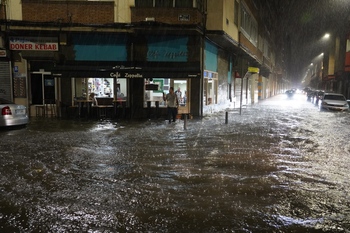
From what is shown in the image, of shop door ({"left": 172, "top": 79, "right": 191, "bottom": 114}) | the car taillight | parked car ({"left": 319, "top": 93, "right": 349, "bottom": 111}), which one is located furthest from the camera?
parked car ({"left": 319, "top": 93, "right": 349, "bottom": 111})

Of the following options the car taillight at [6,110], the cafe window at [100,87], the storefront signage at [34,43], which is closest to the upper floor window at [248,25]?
the cafe window at [100,87]

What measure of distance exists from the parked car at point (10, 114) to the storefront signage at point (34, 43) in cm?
502

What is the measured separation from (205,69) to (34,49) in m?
9.45

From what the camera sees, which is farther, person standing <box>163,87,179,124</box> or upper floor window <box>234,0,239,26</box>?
upper floor window <box>234,0,239,26</box>

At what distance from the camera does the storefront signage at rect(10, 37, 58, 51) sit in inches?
703

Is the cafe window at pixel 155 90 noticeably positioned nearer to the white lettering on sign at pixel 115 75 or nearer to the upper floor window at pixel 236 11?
the white lettering on sign at pixel 115 75

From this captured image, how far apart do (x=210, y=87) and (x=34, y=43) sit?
10950 mm

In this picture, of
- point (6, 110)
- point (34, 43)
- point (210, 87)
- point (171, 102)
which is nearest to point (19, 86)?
point (34, 43)

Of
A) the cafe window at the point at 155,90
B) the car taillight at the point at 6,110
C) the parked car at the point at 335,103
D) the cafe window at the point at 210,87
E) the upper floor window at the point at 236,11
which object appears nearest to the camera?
the car taillight at the point at 6,110

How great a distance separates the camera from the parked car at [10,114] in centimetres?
1341

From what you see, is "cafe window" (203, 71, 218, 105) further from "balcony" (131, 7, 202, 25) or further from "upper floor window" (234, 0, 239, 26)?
"upper floor window" (234, 0, 239, 26)

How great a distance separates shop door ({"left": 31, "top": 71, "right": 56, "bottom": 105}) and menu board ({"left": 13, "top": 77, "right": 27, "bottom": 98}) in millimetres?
514

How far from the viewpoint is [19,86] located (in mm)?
18688

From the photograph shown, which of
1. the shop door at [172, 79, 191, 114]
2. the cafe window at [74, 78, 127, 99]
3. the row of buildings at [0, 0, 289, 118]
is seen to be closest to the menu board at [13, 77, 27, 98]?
the row of buildings at [0, 0, 289, 118]
